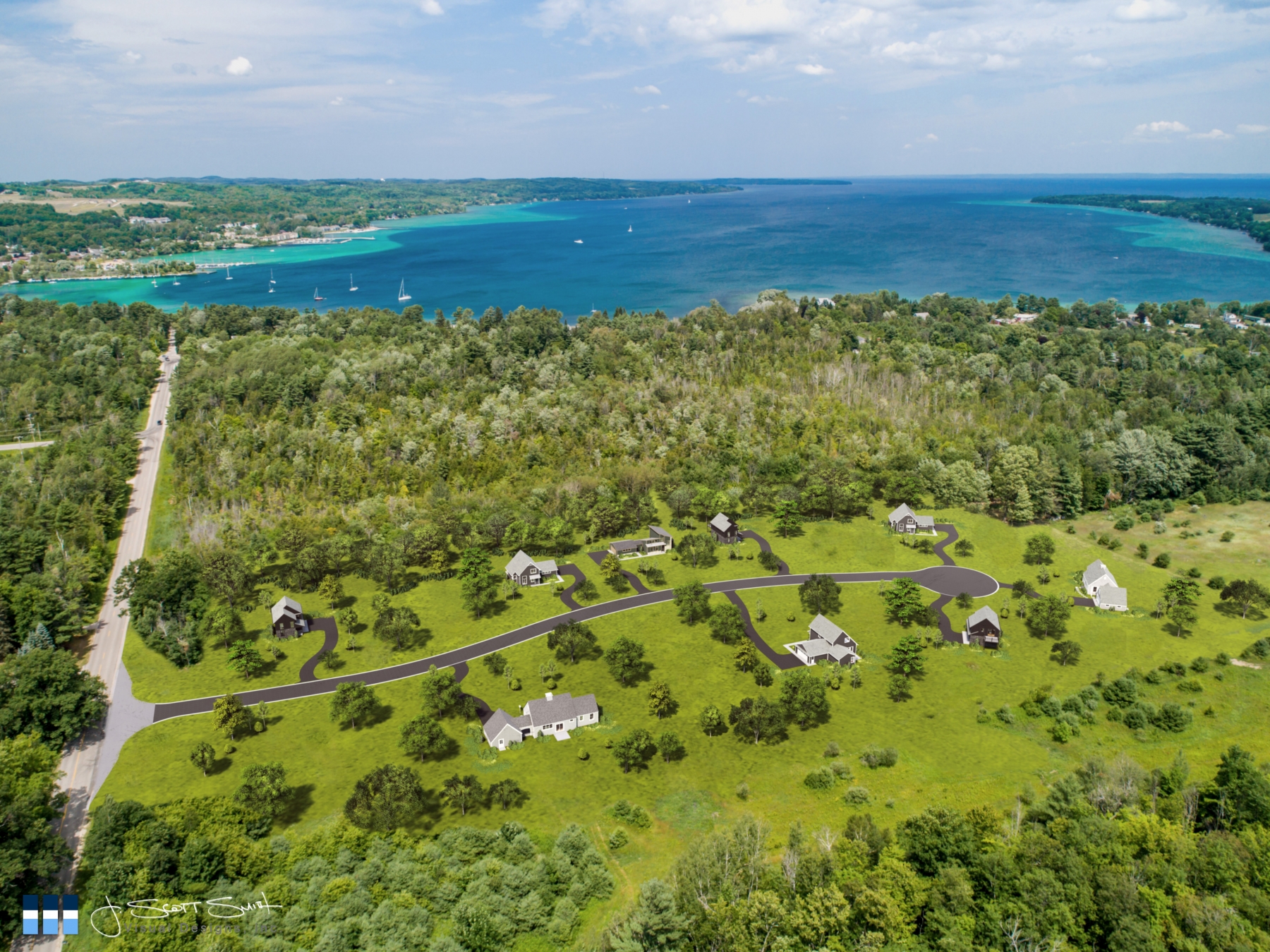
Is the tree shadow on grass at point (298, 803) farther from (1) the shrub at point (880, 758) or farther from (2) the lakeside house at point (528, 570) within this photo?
(1) the shrub at point (880, 758)

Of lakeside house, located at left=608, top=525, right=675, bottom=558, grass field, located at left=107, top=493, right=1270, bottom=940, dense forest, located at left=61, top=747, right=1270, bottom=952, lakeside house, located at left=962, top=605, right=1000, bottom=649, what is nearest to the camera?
Result: dense forest, located at left=61, top=747, right=1270, bottom=952

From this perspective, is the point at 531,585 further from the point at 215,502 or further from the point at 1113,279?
the point at 1113,279

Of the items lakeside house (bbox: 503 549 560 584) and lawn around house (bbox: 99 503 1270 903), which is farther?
lakeside house (bbox: 503 549 560 584)

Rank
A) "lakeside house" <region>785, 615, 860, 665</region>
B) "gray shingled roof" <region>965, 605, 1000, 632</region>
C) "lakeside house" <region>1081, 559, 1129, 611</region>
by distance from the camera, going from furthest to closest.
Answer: "lakeside house" <region>1081, 559, 1129, 611</region> < "gray shingled roof" <region>965, 605, 1000, 632</region> < "lakeside house" <region>785, 615, 860, 665</region>

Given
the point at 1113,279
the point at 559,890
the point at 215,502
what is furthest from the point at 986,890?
the point at 1113,279

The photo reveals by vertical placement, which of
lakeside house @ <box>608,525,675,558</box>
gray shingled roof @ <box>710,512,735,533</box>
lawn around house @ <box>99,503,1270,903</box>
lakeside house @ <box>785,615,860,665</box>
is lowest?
lawn around house @ <box>99,503,1270,903</box>

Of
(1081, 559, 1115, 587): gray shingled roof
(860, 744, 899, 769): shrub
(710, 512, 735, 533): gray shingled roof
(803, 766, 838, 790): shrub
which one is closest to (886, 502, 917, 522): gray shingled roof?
(1081, 559, 1115, 587): gray shingled roof

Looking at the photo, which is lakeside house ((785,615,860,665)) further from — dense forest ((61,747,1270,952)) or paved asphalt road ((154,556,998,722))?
dense forest ((61,747,1270,952))
